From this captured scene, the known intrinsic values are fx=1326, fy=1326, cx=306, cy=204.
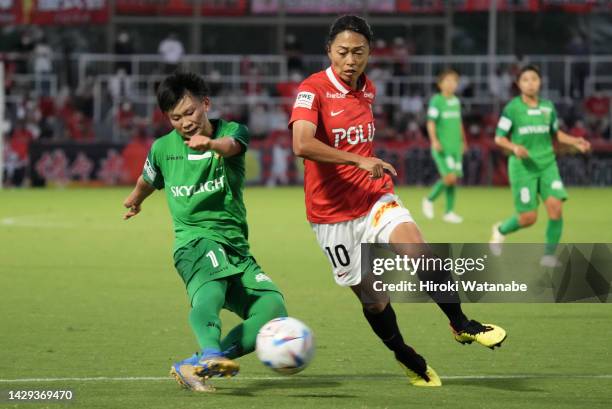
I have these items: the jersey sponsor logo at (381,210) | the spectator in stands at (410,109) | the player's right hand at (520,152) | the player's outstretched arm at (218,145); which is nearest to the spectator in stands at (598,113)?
the spectator in stands at (410,109)

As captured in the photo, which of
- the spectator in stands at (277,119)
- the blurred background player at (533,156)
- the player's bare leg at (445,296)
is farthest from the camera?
the spectator in stands at (277,119)

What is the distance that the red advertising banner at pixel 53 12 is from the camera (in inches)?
1316

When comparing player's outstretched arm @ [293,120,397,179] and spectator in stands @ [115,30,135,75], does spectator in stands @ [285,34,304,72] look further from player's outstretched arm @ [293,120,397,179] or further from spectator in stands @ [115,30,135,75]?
player's outstretched arm @ [293,120,397,179]

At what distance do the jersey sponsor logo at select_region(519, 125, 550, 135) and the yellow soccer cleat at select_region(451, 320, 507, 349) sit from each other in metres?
6.76

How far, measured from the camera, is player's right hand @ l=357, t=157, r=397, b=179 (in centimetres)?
696

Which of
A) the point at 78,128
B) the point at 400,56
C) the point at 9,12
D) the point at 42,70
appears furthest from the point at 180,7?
the point at 400,56

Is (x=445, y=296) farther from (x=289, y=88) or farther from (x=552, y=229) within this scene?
(x=289, y=88)

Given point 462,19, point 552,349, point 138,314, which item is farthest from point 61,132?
point 552,349

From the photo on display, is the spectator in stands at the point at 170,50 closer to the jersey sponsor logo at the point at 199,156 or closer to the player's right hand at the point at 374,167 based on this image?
the jersey sponsor logo at the point at 199,156

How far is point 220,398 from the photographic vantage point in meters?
7.07

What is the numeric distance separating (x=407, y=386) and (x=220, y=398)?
1121mm

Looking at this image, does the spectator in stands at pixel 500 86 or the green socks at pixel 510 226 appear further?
the spectator in stands at pixel 500 86

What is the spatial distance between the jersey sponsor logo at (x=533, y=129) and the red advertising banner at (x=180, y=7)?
71.7ft

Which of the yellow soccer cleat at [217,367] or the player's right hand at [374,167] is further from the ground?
the player's right hand at [374,167]
